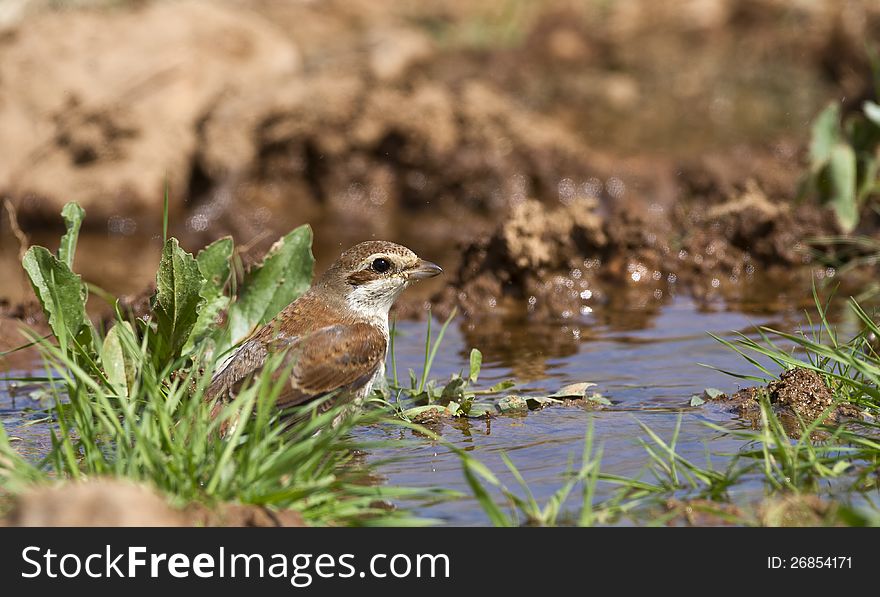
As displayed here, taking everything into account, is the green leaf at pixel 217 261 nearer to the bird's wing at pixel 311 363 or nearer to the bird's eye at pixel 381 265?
the bird's wing at pixel 311 363

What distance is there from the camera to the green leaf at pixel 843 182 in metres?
9.08

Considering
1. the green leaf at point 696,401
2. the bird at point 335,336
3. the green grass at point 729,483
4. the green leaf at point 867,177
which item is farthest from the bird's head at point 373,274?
the green leaf at point 867,177

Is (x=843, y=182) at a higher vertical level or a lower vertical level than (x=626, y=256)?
higher

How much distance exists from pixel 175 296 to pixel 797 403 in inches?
119

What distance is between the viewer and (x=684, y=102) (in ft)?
50.7

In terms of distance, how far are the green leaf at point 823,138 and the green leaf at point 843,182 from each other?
0.05 meters

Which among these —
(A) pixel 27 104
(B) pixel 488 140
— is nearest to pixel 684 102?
(B) pixel 488 140

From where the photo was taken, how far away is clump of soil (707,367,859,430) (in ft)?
19.4

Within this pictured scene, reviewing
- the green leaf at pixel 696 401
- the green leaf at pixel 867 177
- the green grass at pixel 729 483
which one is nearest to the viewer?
the green grass at pixel 729 483

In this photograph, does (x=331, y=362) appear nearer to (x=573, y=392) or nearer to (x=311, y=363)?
(x=311, y=363)

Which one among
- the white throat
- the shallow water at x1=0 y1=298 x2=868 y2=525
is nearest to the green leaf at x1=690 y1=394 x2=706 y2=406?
the shallow water at x1=0 y1=298 x2=868 y2=525

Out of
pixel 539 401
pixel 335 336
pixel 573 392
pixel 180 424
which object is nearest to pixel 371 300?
pixel 335 336

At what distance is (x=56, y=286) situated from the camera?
20.0ft
